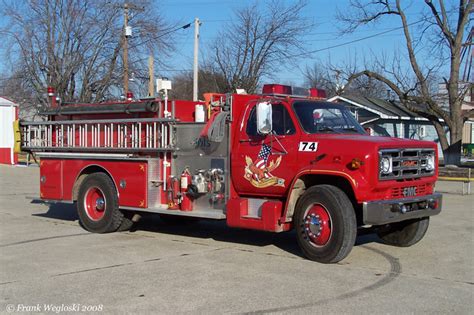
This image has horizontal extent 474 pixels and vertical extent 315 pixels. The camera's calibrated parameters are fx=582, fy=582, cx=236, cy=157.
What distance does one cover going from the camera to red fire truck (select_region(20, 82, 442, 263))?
7.38m

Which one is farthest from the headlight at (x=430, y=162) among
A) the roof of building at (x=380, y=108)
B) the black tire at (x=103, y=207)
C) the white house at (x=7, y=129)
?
the white house at (x=7, y=129)

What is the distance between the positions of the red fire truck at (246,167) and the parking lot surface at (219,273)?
498 mm

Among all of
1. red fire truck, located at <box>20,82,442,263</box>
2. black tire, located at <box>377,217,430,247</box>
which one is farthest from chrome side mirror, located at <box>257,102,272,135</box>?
black tire, located at <box>377,217,430,247</box>

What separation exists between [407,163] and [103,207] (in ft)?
17.6

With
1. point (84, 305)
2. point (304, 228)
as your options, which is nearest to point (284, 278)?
point (304, 228)

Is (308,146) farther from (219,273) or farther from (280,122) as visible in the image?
(219,273)

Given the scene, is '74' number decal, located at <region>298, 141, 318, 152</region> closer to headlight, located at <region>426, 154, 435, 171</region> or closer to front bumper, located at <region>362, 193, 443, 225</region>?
front bumper, located at <region>362, 193, 443, 225</region>

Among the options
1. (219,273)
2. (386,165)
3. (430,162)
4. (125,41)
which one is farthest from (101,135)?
(125,41)

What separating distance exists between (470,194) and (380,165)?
10.1 metres

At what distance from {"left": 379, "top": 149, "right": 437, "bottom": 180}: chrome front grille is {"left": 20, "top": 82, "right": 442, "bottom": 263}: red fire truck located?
18mm

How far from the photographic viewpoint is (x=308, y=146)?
7766 millimetres

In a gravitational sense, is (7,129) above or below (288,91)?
above

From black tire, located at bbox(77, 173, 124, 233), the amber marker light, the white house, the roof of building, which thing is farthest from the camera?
the white house

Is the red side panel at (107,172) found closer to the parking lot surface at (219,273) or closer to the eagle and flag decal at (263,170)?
the parking lot surface at (219,273)
